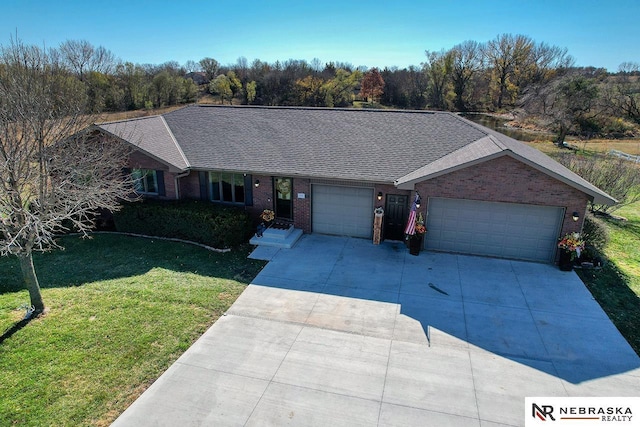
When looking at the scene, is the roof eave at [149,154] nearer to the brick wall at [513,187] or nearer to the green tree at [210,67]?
the brick wall at [513,187]

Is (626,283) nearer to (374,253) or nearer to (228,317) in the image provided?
(374,253)

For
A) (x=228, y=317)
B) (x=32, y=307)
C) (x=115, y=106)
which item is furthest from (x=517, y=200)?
(x=115, y=106)

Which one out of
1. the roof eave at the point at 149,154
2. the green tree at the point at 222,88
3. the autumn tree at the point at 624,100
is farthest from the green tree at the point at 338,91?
the roof eave at the point at 149,154

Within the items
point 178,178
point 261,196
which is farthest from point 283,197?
point 178,178

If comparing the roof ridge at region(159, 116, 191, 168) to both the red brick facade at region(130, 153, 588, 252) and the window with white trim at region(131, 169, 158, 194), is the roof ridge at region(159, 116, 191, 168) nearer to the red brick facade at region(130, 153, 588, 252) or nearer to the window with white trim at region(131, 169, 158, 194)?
the window with white trim at region(131, 169, 158, 194)

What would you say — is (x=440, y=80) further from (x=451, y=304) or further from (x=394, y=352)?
(x=394, y=352)

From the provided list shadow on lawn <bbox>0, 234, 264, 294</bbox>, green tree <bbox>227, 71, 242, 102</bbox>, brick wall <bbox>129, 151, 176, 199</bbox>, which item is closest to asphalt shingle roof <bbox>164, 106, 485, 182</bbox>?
brick wall <bbox>129, 151, 176, 199</bbox>
